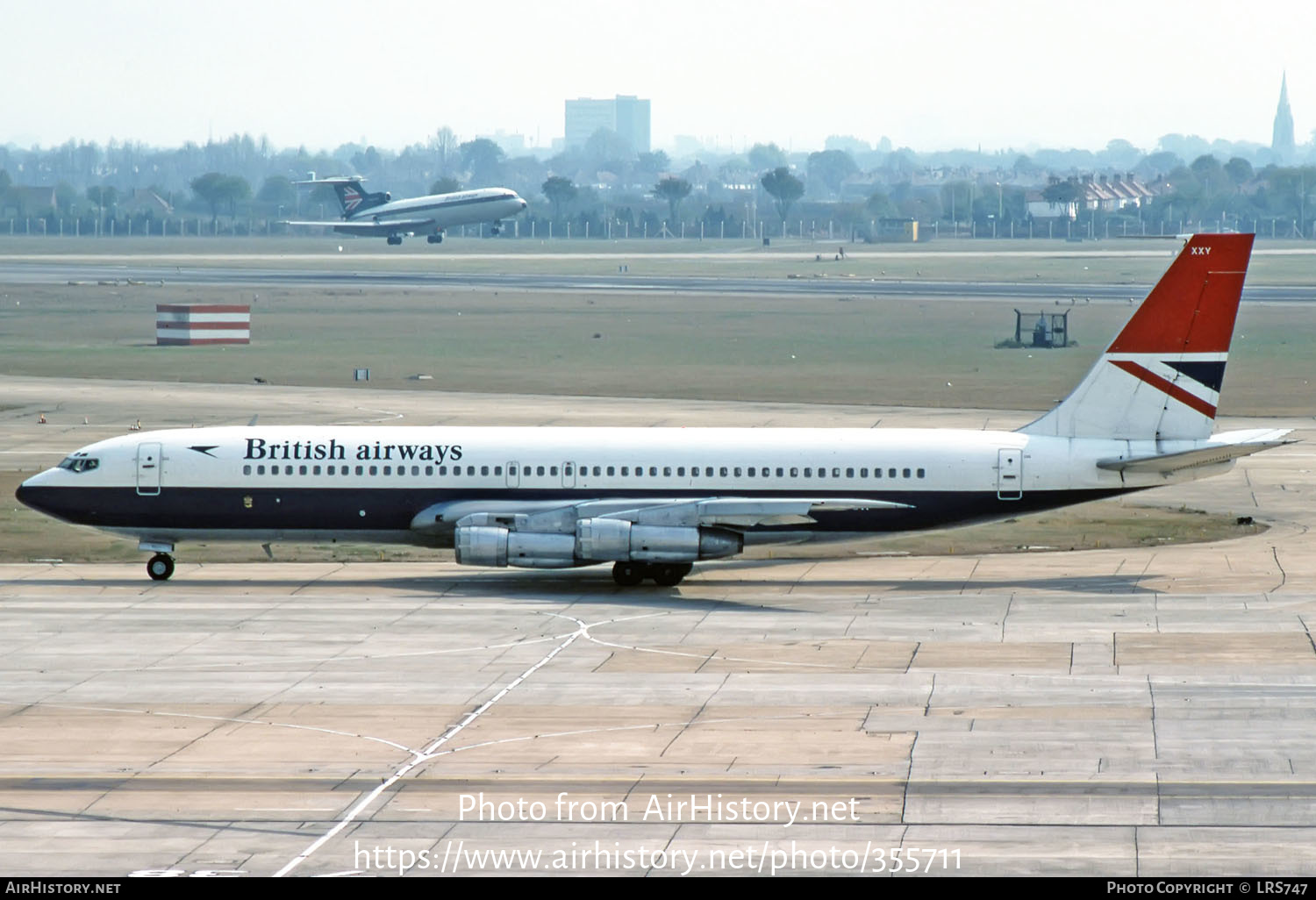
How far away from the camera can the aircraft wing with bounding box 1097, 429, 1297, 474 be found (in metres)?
46.7

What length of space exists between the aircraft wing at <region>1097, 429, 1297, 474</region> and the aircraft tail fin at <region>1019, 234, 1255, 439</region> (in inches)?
43.0

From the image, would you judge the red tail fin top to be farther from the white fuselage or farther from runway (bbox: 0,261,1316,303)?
runway (bbox: 0,261,1316,303)

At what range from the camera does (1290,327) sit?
437 ft

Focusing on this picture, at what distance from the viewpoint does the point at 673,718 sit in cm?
3316

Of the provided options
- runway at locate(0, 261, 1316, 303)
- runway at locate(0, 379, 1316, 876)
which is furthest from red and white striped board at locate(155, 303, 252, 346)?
runway at locate(0, 379, 1316, 876)

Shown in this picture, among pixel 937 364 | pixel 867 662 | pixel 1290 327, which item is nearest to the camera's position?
pixel 867 662

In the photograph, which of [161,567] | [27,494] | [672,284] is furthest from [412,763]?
[672,284]

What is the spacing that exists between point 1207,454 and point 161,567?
28.7 metres

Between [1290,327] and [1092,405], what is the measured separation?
91.5 m

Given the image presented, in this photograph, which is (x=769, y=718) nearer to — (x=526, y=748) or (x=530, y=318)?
(x=526, y=748)

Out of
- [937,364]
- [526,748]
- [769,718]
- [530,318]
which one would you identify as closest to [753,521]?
[769,718]

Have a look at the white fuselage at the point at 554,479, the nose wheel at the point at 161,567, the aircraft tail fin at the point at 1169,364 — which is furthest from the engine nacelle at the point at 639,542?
the nose wheel at the point at 161,567

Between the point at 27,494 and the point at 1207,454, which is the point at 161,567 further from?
the point at 1207,454

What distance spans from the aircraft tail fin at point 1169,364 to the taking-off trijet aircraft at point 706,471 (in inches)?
1.7
